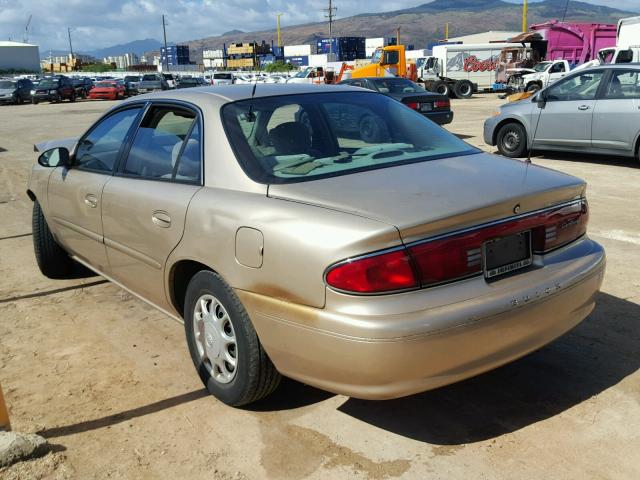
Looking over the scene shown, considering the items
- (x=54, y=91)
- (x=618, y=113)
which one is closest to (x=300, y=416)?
(x=618, y=113)

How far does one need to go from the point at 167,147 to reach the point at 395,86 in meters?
12.1

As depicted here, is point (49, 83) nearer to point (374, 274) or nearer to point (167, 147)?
point (167, 147)

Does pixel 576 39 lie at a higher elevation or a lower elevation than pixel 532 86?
higher

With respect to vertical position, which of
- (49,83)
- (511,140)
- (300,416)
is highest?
(49,83)

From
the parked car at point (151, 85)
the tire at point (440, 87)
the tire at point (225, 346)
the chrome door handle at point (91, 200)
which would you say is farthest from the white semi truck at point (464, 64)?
the tire at point (225, 346)

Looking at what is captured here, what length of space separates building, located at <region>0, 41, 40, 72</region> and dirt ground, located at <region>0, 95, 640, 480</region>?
112592mm

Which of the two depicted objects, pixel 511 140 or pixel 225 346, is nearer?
pixel 225 346

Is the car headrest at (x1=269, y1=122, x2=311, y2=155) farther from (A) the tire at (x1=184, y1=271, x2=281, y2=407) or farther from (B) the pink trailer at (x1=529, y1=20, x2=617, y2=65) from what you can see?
(B) the pink trailer at (x1=529, y1=20, x2=617, y2=65)

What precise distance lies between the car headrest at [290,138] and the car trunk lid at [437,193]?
406 millimetres

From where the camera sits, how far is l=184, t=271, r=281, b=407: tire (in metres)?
2.96

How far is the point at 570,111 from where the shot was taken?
33.7ft

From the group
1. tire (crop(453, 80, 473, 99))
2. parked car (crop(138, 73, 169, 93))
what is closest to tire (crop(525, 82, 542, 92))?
tire (crop(453, 80, 473, 99))

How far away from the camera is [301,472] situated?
273 cm

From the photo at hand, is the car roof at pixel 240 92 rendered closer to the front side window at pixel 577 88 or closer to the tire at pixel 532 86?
the front side window at pixel 577 88
